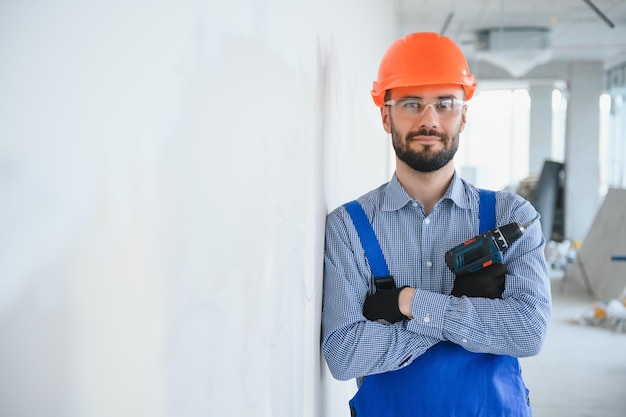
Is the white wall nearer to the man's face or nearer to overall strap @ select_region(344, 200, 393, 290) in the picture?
overall strap @ select_region(344, 200, 393, 290)

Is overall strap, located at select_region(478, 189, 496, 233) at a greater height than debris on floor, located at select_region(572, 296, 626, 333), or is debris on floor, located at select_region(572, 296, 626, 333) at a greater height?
overall strap, located at select_region(478, 189, 496, 233)

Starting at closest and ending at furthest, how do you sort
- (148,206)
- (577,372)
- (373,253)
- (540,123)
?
(148,206)
(373,253)
(577,372)
(540,123)

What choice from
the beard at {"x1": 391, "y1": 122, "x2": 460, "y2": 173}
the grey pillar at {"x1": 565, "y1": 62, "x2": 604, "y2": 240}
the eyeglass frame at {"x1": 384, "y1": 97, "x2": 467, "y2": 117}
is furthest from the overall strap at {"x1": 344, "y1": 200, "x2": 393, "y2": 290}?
the grey pillar at {"x1": 565, "y1": 62, "x2": 604, "y2": 240}

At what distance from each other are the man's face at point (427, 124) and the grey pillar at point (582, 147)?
Result: 1127cm

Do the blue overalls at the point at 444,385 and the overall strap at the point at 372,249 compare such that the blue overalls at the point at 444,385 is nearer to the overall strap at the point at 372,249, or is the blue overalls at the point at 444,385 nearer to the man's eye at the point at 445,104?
the overall strap at the point at 372,249

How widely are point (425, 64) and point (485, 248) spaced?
533 mm

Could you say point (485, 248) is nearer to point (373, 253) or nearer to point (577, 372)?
point (373, 253)

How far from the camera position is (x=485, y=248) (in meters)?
1.60

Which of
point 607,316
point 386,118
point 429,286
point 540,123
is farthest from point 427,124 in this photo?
point 540,123

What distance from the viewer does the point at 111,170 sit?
1.64ft

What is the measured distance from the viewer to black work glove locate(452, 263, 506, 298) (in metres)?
1.64

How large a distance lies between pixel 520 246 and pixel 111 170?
137 cm

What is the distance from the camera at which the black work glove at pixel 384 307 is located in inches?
62.6

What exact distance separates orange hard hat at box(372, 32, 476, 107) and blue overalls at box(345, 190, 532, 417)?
43cm
